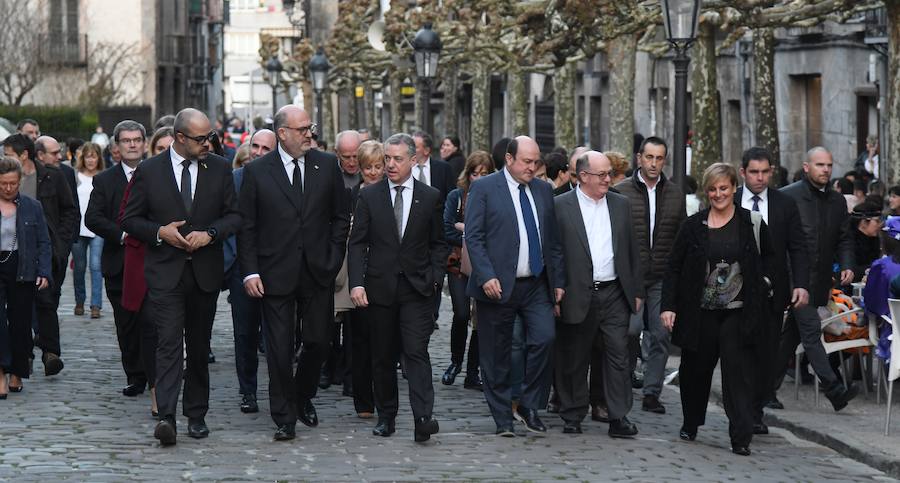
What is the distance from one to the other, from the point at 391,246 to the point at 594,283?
1.28 meters

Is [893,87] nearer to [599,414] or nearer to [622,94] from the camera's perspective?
[599,414]

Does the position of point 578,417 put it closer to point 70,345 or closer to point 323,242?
point 323,242

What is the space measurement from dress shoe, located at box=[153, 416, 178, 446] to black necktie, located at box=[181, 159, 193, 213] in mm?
1219

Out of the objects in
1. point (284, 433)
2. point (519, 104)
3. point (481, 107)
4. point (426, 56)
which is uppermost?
point (481, 107)

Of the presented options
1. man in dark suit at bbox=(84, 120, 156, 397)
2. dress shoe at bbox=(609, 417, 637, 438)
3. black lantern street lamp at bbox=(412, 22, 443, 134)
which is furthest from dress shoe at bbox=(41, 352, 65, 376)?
black lantern street lamp at bbox=(412, 22, 443, 134)

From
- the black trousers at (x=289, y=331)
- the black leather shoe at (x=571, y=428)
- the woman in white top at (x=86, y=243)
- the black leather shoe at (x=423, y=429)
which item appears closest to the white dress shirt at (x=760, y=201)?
the black leather shoe at (x=571, y=428)

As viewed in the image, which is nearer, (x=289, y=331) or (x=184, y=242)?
(x=184, y=242)

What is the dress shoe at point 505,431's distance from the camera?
10.9 meters

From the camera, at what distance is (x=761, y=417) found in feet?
37.5

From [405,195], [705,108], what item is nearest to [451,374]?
[405,195]

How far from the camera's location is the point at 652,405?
1237 cm

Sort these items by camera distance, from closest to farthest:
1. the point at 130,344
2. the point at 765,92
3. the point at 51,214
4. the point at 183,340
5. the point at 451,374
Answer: the point at 183,340 < the point at 130,344 < the point at 451,374 < the point at 51,214 < the point at 765,92

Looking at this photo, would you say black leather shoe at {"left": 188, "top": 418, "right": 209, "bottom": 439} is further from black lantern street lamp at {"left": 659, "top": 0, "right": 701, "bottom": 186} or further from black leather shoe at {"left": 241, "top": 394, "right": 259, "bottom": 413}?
black lantern street lamp at {"left": 659, "top": 0, "right": 701, "bottom": 186}

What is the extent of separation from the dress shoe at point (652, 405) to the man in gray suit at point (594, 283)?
114 cm
